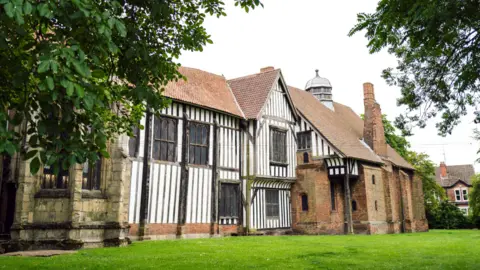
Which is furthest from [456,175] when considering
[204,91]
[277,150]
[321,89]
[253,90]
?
[204,91]

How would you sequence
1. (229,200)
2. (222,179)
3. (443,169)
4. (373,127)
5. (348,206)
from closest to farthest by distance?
1. (222,179)
2. (229,200)
3. (348,206)
4. (373,127)
5. (443,169)

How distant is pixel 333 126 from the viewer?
90.7ft

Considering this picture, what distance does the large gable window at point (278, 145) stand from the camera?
2388cm

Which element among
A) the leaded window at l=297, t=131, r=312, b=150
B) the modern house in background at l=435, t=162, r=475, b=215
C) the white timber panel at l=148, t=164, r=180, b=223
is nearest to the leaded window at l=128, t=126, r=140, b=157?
the white timber panel at l=148, t=164, r=180, b=223

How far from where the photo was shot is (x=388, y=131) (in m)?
37.8

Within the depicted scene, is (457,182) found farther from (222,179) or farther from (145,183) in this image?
(145,183)

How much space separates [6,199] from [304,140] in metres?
16.3

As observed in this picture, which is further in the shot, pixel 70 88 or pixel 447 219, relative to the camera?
pixel 447 219

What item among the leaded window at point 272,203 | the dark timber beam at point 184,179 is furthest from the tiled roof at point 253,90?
the leaded window at point 272,203

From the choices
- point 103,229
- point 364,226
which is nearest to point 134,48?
point 103,229

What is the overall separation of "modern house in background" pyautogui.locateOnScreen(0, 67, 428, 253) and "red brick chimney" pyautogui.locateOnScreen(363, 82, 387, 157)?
0.23 feet

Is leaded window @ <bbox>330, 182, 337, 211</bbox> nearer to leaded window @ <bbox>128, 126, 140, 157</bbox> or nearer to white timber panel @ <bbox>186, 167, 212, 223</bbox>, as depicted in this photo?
white timber panel @ <bbox>186, 167, 212, 223</bbox>

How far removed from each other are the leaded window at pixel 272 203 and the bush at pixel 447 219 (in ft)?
80.0

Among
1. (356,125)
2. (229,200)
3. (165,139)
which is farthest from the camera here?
(356,125)
